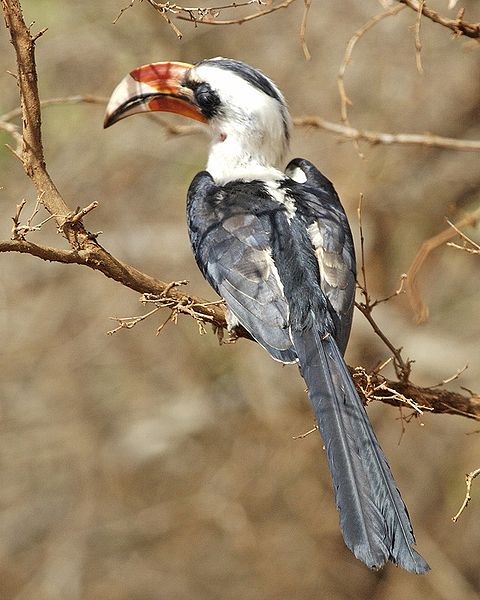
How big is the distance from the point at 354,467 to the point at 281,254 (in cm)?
85

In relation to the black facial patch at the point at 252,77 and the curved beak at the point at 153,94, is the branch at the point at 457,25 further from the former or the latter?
the curved beak at the point at 153,94

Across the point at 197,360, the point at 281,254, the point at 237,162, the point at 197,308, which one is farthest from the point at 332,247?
the point at 197,360

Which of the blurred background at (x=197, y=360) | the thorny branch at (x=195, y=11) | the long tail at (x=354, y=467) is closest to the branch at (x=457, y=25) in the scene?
the thorny branch at (x=195, y=11)

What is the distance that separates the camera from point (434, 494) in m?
6.07

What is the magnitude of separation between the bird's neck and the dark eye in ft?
0.34

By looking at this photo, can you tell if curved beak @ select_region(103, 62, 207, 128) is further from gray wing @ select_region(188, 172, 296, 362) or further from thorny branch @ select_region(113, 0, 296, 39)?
thorny branch @ select_region(113, 0, 296, 39)

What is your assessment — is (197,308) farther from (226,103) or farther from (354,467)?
(226,103)

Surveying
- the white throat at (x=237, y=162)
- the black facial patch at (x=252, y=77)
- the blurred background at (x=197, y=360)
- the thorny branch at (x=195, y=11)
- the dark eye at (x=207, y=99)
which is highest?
the thorny branch at (x=195, y=11)

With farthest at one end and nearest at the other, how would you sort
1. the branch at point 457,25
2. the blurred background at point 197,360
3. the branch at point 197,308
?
1. the blurred background at point 197,360
2. the branch at point 457,25
3. the branch at point 197,308

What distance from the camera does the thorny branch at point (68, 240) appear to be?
2527mm

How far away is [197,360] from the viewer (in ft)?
20.5

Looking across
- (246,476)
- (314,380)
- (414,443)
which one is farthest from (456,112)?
(314,380)

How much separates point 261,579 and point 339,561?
49 cm

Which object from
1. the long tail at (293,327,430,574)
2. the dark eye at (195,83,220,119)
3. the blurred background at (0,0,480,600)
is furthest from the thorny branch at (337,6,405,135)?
the blurred background at (0,0,480,600)
